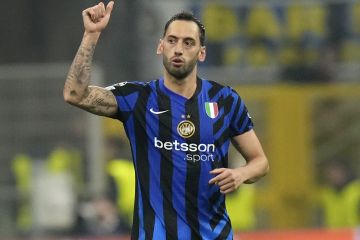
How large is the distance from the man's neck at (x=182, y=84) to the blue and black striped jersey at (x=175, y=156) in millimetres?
26

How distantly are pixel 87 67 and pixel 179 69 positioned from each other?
1.71 feet

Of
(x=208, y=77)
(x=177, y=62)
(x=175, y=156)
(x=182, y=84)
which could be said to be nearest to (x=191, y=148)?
(x=175, y=156)

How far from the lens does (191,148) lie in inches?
295

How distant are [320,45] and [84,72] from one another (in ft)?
39.1

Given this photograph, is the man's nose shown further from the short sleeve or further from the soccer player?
the short sleeve

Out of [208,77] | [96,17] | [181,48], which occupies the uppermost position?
[96,17]

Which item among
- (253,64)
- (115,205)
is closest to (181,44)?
(115,205)

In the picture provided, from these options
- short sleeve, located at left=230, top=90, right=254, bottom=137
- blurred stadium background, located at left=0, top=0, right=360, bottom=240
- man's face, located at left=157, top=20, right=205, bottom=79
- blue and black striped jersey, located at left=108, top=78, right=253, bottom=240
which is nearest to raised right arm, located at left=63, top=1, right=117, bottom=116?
blue and black striped jersey, located at left=108, top=78, right=253, bottom=240

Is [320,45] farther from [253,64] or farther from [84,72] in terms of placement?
[84,72]

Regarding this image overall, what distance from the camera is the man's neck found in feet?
24.9

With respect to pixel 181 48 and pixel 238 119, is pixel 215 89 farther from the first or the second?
pixel 181 48

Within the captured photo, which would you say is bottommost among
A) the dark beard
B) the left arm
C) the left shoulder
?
the left arm

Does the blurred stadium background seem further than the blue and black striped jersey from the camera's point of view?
Yes

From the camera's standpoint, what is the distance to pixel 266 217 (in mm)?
17297
